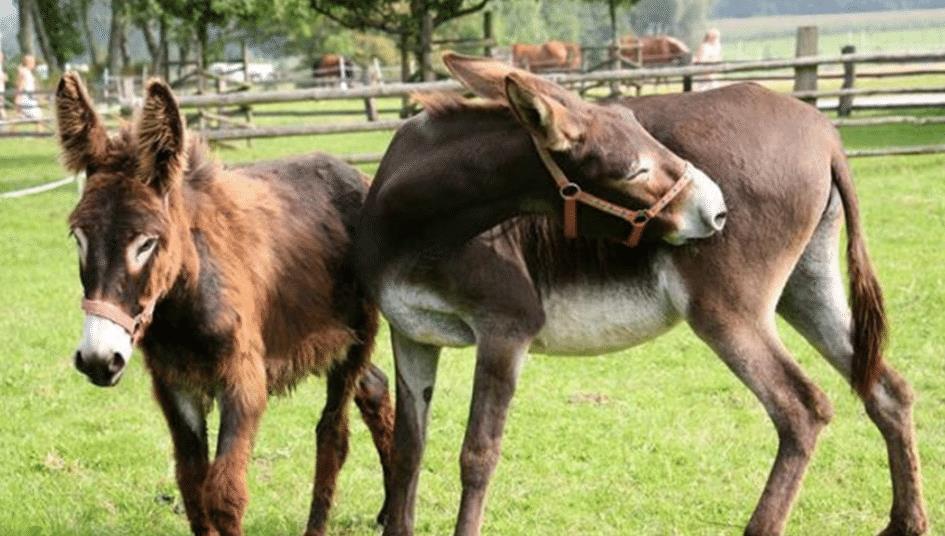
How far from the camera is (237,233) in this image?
4461mm

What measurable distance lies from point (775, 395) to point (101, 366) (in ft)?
7.66

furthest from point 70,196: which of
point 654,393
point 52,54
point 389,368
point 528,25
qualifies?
point 528,25

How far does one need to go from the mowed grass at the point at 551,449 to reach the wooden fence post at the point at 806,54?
7601mm

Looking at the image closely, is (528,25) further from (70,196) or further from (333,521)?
(333,521)

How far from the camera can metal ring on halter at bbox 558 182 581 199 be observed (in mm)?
4016

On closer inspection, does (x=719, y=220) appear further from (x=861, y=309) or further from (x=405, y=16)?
(x=405, y=16)

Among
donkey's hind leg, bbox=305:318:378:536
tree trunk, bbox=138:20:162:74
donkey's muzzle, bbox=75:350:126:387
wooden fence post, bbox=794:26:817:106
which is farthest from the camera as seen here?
tree trunk, bbox=138:20:162:74

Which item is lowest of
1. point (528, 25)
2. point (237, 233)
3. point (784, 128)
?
point (528, 25)

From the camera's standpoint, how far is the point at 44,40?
152 ft

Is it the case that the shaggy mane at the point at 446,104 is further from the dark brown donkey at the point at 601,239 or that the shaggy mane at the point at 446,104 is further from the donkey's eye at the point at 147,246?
the donkey's eye at the point at 147,246

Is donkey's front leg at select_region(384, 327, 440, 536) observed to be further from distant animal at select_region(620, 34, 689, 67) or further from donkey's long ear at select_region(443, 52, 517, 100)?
distant animal at select_region(620, 34, 689, 67)

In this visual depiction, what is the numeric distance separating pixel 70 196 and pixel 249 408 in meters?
13.6

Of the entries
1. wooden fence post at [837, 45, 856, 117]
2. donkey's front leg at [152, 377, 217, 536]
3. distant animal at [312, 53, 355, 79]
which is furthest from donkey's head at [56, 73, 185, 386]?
distant animal at [312, 53, 355, 79]

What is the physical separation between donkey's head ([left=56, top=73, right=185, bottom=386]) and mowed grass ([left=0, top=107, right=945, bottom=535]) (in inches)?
72.7
